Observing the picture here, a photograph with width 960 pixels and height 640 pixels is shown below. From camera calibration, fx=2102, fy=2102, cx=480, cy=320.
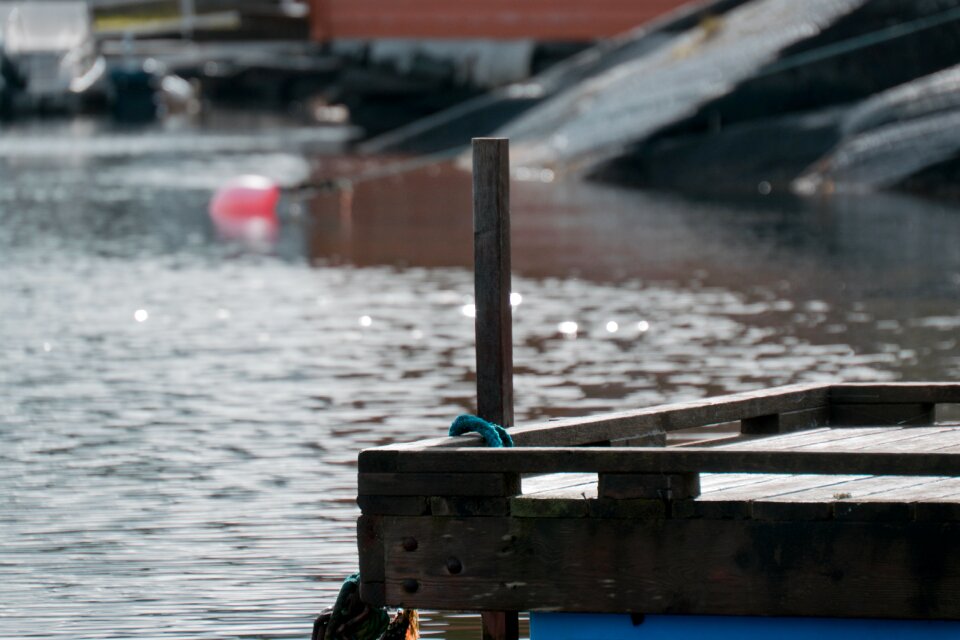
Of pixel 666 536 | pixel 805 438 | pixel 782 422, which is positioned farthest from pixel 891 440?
pixel 666 536

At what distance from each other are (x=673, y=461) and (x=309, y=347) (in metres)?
10.2

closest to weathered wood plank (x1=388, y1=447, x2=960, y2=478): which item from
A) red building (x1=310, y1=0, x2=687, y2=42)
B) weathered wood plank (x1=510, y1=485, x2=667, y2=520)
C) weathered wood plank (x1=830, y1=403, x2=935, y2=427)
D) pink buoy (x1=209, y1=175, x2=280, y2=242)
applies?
weathered wood plank (x1=510, y1=485, x2=667, y2=520)

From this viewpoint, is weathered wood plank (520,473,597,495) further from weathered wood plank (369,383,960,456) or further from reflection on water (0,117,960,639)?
reflection on water (0,117,960,639)

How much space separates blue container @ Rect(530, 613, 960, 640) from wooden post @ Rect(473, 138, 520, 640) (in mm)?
1051

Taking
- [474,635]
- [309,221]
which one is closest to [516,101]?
[309,221]

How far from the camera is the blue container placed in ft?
19.9

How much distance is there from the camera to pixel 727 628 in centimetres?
616

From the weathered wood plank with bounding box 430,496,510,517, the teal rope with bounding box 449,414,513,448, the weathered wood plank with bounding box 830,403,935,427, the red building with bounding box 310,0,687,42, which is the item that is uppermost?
the red building with bounding box 310,0,687,42

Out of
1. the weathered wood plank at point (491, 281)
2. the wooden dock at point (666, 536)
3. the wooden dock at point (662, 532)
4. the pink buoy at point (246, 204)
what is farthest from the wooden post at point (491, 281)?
the pink buoy at point (246, 204)

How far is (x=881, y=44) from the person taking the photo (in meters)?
33.8

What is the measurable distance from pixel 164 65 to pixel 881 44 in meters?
34.9

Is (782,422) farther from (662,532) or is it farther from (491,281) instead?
(662,532)

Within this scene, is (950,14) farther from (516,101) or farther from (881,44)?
(516,101)

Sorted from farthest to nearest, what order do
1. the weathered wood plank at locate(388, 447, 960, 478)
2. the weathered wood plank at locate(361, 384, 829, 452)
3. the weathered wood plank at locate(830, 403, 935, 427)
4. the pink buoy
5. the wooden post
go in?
the pink buoy → the weathered wood plank at locate(830, 403, 935, 427) → the wooden post → the weathered wood plank at locate(361, 384, 829, 452) → the weathered wood plank at locate(388, 447, 960, 478)
